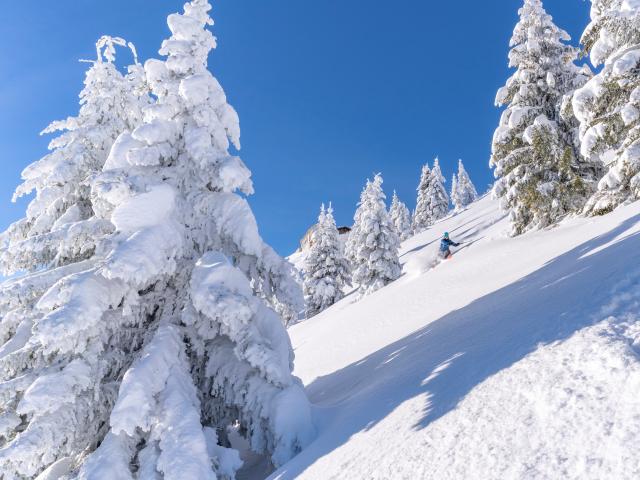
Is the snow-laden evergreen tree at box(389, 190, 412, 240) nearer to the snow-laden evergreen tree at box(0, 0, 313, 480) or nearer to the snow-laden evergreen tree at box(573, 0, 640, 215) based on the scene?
the snow-laden evergreen tree at box(573, 0, 640, 215)

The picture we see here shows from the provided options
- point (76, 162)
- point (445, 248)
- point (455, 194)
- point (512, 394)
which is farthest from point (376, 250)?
point (455, 194)

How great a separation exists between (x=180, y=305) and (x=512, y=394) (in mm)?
6657

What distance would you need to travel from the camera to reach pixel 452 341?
720cm

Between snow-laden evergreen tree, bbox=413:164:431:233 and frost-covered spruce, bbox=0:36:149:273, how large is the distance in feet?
204

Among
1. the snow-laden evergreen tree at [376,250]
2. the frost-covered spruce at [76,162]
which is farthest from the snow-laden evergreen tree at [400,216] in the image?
the frost-covered spruce at [76,162]

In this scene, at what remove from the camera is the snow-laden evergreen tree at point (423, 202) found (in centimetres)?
7156

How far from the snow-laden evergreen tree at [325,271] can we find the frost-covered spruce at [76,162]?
3122cm

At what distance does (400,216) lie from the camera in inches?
2997

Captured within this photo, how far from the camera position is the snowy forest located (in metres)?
6.14

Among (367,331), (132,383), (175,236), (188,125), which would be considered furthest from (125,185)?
(367,331)

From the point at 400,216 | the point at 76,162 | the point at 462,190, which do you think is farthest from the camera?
the point at 462,190

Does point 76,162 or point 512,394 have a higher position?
point 76,162

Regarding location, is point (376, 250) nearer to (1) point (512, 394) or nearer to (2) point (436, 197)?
(1) point (512, 394)

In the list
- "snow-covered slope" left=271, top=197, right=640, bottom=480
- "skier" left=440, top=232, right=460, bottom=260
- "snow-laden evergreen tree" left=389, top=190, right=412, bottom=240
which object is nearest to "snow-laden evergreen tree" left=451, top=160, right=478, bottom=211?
"snow-laden evergreen tree" left=389, top=190, right=412, bottom=240
